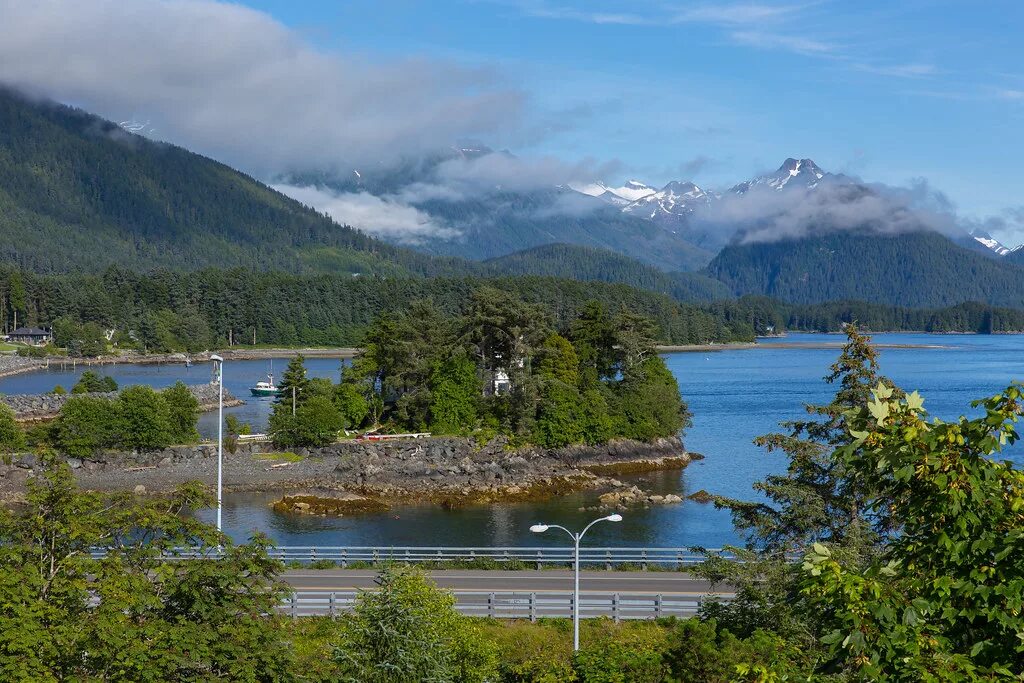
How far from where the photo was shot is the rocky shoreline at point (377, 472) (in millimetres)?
51438

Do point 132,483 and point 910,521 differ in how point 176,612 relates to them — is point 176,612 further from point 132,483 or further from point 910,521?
point 132,483

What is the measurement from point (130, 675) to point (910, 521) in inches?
382

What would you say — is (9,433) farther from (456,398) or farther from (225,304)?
(225,304)

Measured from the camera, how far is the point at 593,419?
204 ft

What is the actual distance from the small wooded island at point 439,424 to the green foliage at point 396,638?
1286 inches

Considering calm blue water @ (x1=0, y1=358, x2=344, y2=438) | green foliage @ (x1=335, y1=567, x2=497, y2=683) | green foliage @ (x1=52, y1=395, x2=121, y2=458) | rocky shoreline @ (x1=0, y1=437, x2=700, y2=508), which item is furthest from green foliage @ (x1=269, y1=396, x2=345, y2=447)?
green foliage @ (x1=335, y1=567, x2=497, y2=683)

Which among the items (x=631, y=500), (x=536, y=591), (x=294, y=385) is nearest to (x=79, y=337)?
(x=294, y=385)

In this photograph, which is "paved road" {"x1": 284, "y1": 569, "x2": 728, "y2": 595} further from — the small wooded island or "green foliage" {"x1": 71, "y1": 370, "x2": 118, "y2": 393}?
"green foliage" {"x1": 71, "y1": 370, "x2": 118, "y2": 393}

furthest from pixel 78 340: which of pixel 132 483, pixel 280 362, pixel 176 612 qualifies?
pixel 176 612

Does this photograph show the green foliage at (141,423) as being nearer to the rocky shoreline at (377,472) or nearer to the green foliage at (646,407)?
the rocky shoreline at (377,472)

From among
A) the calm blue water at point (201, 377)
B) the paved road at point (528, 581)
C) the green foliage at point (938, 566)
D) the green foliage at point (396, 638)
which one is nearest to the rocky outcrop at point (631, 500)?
the paved road at point (528, 581)

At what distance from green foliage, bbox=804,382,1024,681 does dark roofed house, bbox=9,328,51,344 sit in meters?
165

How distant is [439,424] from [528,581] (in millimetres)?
33061

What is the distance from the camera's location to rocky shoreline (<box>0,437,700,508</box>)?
169 feet
